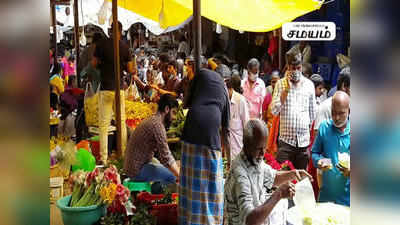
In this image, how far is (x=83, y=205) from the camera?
97.0 inches

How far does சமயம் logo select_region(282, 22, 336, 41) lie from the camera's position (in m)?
2.59

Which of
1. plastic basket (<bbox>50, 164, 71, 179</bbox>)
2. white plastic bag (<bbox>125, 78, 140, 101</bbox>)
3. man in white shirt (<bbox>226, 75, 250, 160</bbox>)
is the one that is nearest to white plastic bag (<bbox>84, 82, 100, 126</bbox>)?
white plastic bag (<bbox>125, 78, 140, 101</bbox>)

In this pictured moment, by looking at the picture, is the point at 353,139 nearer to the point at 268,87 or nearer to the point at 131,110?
the point at 131,110

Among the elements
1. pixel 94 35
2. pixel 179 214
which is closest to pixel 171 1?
pixel 94 35

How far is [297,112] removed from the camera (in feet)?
9.75

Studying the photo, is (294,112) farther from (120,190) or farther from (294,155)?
(120,190)

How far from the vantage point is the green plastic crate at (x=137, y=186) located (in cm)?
264

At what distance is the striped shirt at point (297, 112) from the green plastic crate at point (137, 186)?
85cm

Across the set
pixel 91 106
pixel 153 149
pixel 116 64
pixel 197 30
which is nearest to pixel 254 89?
pixel 197 30

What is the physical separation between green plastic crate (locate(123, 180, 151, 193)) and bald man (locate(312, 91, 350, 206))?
940 mm

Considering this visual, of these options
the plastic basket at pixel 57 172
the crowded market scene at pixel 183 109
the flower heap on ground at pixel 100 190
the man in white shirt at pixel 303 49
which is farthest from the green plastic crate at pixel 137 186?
the man in white shirt at pixel 303 49

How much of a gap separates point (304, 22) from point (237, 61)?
0.42 metres

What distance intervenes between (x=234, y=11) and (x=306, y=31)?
409mm

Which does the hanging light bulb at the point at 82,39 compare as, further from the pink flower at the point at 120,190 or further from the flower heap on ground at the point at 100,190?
the pink flower at the point at 120,190
